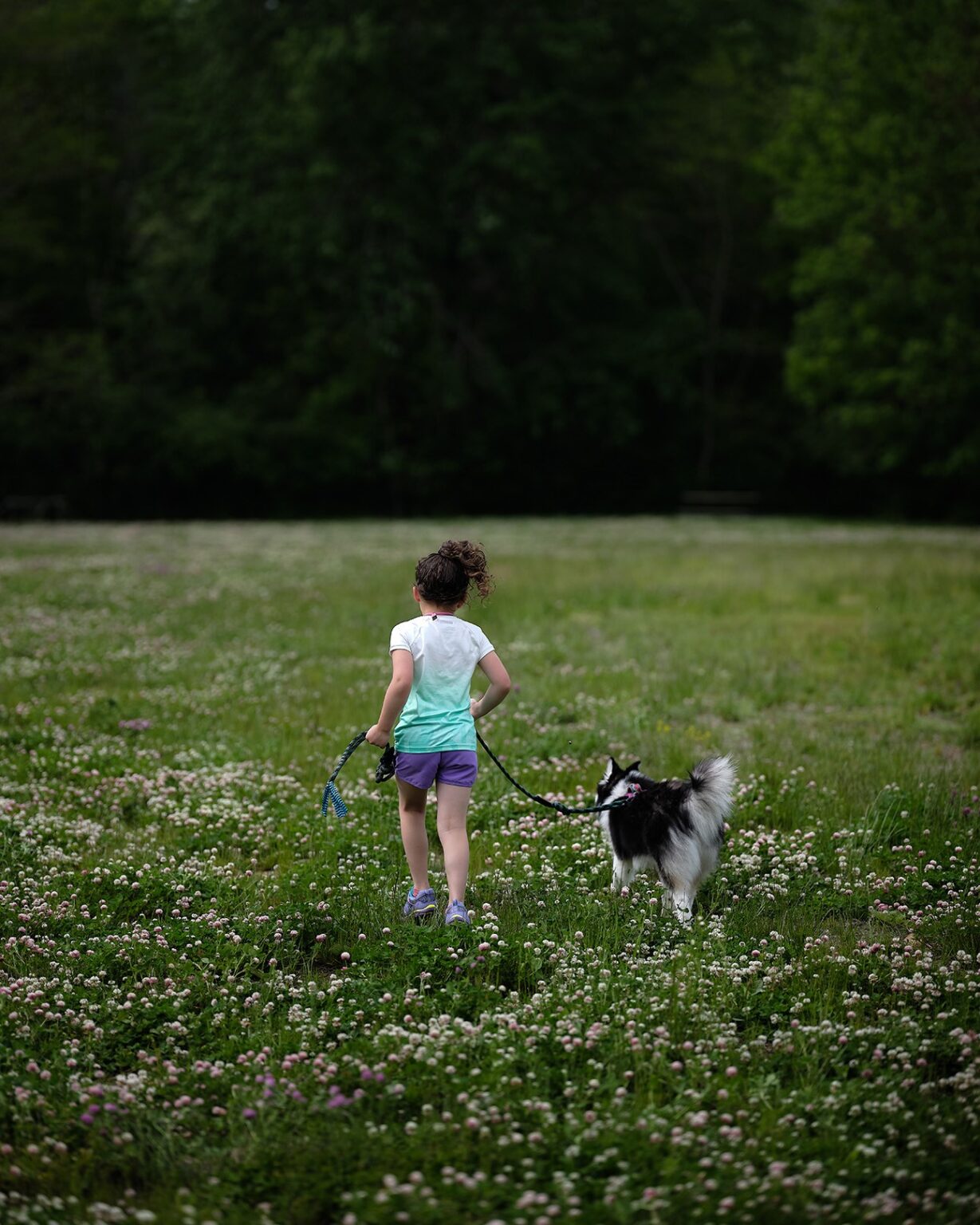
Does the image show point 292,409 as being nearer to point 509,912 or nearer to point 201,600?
point 201,600

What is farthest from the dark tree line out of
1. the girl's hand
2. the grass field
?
the girl's hand

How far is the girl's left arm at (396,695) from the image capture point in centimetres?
617

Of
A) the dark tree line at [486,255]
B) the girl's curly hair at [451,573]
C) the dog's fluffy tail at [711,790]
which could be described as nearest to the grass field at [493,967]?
the dog's fluffy tail at [711,790]

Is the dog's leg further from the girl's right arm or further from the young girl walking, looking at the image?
the girl's right arm

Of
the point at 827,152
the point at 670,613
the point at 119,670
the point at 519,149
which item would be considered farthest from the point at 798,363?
the point at 119,670

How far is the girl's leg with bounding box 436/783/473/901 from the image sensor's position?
248 inches

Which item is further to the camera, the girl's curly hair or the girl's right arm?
the girl's curly hair

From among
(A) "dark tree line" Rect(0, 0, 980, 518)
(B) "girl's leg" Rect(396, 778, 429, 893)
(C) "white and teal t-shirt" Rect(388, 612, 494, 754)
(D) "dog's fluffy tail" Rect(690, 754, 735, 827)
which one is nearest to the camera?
(D) "dog's fluffy tail" Rect(690, 754, 735, 827)

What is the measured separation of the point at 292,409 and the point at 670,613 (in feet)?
126

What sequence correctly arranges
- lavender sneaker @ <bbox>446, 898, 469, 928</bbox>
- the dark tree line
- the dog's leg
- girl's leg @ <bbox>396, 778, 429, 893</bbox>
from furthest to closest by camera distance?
1. the dark tree line
2. the dog's leg
3. girl's leg @ <bbox>396, 778, 429, 893</bbox>
4. lavender sneaker @ <bbox>446, 898, 469, 928</bbox>

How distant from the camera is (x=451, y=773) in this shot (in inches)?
254

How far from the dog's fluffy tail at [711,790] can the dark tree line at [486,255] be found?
3682 centimetres

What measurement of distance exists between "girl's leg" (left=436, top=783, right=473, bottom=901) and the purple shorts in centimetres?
5

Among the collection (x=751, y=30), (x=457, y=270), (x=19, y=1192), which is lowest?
(x=19, y=1192)
